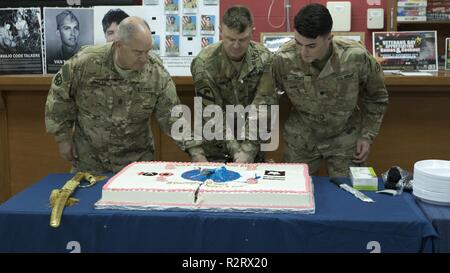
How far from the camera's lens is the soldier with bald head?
7.93 feet

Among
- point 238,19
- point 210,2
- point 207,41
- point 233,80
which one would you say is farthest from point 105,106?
point 210,2

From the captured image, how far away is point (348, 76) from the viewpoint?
2.49 metres

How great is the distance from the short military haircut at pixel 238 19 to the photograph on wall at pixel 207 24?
1.09 meters

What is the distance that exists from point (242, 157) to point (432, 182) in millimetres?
859

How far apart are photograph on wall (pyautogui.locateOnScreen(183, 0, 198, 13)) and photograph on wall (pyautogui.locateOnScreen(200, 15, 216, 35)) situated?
7 centimetres

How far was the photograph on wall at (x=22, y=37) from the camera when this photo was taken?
3459mm

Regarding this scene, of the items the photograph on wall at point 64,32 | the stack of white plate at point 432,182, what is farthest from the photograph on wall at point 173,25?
the stack of white plate at point 432,182

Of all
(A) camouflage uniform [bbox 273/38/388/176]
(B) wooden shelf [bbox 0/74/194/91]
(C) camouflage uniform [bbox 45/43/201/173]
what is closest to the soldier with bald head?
(C) camouflage uniform [bbox 45/43/201/173]

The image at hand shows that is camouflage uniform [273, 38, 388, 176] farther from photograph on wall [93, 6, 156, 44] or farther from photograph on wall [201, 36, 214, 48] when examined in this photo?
photograph on wall [93, 6, 156, 44]

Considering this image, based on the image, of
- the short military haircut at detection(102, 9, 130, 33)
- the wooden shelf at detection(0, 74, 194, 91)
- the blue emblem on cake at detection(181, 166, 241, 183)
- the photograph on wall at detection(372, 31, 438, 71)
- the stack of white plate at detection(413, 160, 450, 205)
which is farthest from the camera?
the short military haircut at detection(102, 9, 130, 33)

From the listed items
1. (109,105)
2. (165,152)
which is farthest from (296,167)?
(165,152)

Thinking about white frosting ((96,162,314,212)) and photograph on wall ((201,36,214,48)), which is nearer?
white frosting ((96,162,314,212))

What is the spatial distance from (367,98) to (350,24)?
7.87 ft
